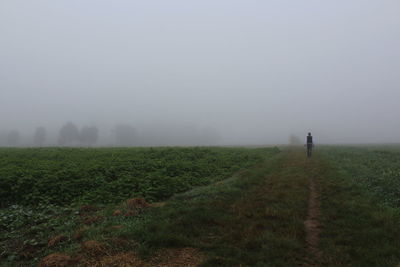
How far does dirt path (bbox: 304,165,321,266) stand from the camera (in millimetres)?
5652

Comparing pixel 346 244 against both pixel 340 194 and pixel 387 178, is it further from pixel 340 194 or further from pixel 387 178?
pixel 387 178

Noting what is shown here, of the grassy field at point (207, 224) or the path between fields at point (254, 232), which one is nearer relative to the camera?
the path between fields at point (254, 232)

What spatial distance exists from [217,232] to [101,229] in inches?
146

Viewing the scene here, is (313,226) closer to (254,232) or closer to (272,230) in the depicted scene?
(272,230)

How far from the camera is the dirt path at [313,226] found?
18.5 feet

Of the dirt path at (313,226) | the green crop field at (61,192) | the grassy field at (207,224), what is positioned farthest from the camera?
the green crop field at (61,192)

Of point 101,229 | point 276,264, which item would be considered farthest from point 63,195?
point 276,264

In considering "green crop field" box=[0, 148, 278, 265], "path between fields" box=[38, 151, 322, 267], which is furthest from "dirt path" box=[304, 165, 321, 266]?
"green crop field" box=[0, 148, 278, 265]

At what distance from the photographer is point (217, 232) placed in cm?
675

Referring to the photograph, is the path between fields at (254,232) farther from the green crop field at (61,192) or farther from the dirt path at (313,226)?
the green crop field at (61,192)

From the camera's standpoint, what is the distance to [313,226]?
A: 7.15 metres

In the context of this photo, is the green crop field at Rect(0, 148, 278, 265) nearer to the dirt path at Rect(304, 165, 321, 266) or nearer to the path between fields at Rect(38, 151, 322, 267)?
the path between fields at Rect(38, 151, 322, 267)

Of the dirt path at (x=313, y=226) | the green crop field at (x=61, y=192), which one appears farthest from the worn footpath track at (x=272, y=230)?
the green crop field at (x=61, y=192)

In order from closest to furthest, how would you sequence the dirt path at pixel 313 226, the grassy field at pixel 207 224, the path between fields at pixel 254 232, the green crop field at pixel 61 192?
1. the path between fields at pixel 254 232
2. the grassy field at pixel 207 224
3. the dirt path at pixel 313 226
4. the green crop field at pixel 61 192
